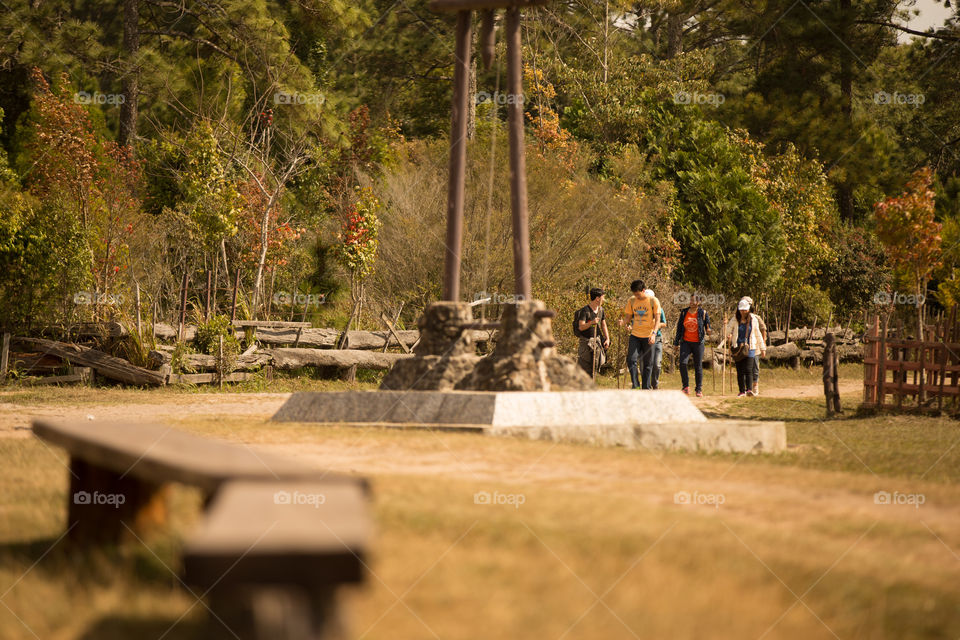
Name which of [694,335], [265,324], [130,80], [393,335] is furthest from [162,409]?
[130,80]

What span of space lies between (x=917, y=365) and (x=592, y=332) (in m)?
5.01

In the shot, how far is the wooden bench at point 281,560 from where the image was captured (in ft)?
9.37

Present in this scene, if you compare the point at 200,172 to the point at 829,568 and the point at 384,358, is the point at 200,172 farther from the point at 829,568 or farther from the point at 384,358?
the point at 829,568

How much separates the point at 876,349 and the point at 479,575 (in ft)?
38.1

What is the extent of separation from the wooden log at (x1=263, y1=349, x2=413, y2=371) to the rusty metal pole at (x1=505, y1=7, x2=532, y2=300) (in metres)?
7.57

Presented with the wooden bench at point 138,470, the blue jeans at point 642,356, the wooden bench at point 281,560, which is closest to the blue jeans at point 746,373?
the blue jeans at point 642,356

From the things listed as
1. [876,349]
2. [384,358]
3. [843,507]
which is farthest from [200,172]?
[843,507]

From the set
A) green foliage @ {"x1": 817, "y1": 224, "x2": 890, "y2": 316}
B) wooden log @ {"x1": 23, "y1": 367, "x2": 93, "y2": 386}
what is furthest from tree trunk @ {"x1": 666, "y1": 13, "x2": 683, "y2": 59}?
wooden log @ {"x1": 23, "y1": 367, "x2": 93, "y2": 386}

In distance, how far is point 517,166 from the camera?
11.3m

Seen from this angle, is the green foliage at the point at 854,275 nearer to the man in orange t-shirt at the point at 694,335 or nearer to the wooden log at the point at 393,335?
the man in orange t-shirt at the point at 694,335

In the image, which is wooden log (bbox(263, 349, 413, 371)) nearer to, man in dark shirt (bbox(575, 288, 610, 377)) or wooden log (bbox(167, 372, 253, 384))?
wooden log (bbox(167, 372, 253, 384))

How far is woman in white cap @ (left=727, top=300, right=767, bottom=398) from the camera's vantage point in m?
16.8

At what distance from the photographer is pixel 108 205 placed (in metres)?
19.0

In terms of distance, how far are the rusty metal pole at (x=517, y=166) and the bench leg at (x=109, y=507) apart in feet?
21.2
